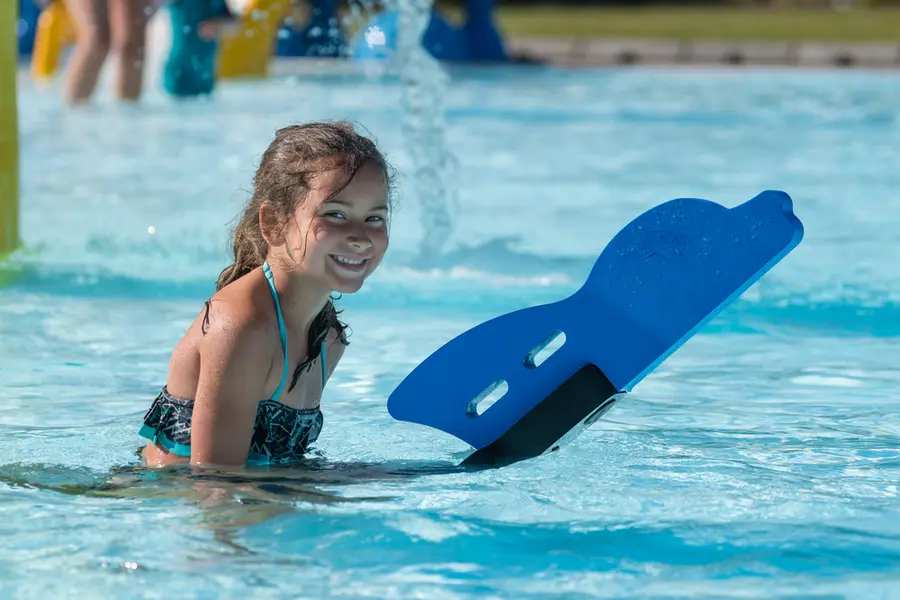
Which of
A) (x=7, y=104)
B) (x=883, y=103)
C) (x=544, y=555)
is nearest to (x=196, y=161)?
(x=7, y=104)

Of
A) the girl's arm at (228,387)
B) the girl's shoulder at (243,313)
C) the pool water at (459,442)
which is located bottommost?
the pool water at (459,442)

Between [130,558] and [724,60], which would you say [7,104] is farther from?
[724,60]

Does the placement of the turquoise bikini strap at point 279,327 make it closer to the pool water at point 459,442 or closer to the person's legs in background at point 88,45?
the pool water at point 459,442

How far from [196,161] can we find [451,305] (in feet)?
10.8

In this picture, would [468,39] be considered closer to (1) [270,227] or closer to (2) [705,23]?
(2) [705,23]

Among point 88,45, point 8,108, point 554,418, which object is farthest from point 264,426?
point 88,45

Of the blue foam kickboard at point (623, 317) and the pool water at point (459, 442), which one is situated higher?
the blue foam kickboard at point (623, 317)

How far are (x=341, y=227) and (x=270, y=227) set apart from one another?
156 mm

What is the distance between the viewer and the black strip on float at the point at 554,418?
8.86 feet

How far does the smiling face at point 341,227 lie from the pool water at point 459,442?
37cm

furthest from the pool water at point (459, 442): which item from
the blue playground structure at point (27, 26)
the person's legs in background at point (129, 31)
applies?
the blue playground structure at point (27, 26)

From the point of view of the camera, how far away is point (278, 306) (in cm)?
253

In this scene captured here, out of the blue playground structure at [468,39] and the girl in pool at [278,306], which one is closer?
the girl in pool at [278,306]

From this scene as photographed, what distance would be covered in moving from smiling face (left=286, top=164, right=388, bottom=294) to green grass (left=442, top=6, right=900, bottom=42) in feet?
36.2
